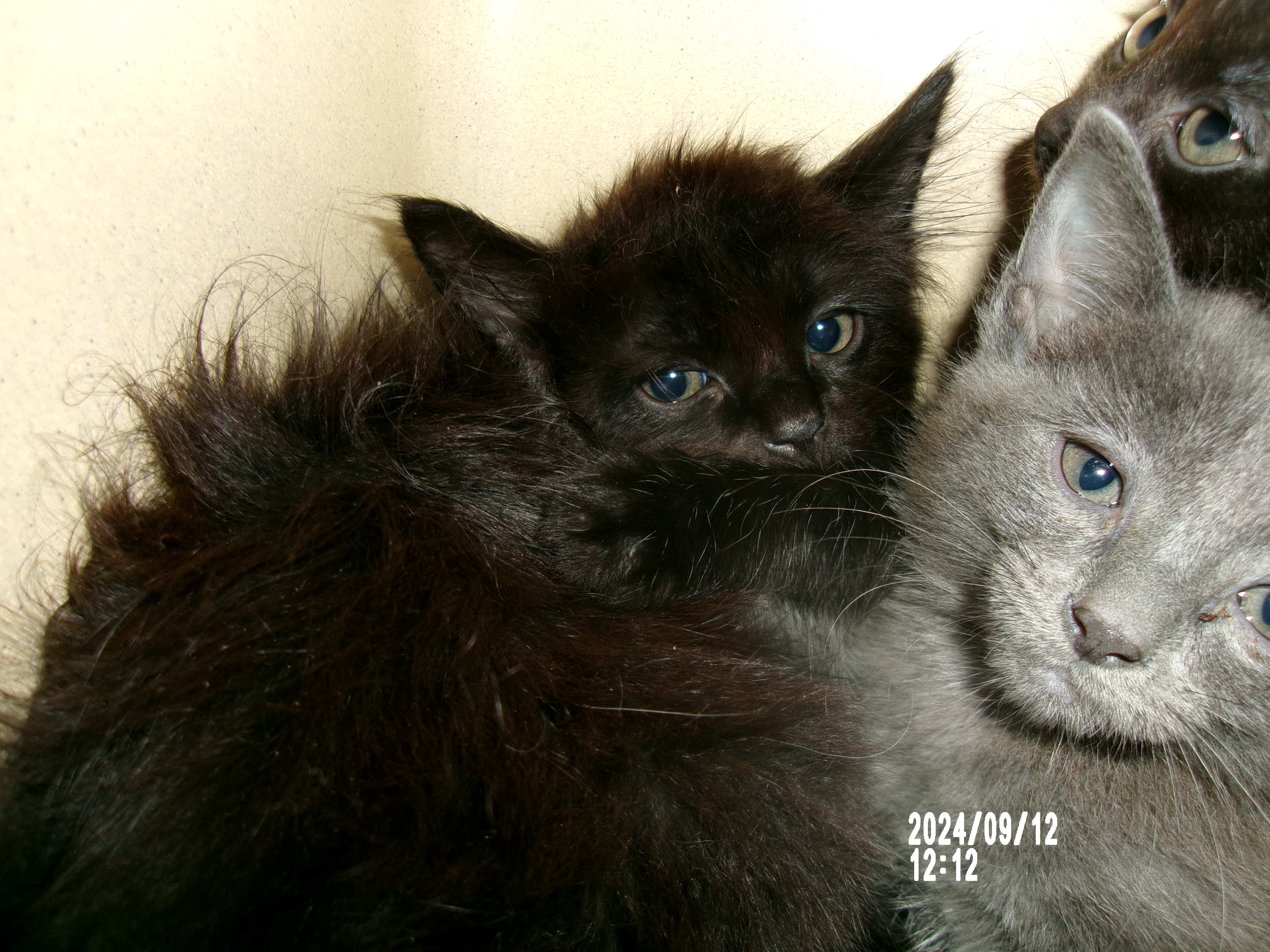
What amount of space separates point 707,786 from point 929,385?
2.82ft

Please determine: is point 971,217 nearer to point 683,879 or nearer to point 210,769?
point 683,879

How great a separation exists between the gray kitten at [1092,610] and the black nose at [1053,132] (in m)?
0.32

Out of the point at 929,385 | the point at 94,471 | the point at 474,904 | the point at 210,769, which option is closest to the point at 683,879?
the point at 474,904

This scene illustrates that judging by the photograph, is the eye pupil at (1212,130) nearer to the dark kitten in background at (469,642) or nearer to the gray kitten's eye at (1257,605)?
the dark kitten in background at (469,642)

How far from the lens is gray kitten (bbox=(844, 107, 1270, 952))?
0.88m

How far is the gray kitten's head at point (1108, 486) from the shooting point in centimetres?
87

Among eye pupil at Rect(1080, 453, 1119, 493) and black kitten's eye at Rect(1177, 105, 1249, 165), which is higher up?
black kitten's eye at Rect(1177, 105, 1249, 165)

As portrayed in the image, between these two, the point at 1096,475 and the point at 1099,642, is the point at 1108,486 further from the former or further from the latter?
the point at 1099,642

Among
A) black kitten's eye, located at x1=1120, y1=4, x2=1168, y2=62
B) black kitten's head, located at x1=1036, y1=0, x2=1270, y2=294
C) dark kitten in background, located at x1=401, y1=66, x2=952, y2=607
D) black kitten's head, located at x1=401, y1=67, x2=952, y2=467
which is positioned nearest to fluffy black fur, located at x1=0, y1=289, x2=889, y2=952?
dark kitten in background, located at x1=401, y1=66, x2=952, y2=607

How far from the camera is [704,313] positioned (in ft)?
4.39

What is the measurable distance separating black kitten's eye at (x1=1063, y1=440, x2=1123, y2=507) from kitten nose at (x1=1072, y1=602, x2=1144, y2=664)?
0.50ft

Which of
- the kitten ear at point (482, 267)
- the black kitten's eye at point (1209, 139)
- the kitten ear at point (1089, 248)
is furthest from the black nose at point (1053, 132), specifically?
the kitten ear at point (482, 267)

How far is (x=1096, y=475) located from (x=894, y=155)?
0.79 m

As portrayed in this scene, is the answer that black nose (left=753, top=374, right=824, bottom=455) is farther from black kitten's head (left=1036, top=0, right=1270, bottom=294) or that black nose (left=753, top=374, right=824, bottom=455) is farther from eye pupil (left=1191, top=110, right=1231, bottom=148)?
eye pupil (left=1191, top=110, right=1231, bottom=148)
